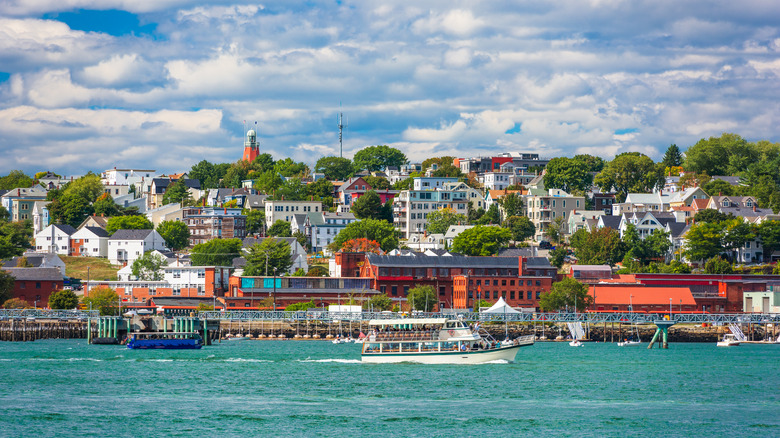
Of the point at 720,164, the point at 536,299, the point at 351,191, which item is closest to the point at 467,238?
the point at 536,299

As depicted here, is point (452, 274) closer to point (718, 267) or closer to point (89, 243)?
point (718, 267)

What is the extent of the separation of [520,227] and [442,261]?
3440cm

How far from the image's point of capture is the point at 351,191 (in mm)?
194250

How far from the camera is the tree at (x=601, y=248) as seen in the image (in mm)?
144250

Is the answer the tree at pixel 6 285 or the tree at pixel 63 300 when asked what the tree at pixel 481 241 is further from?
the tree at pixel 6 285

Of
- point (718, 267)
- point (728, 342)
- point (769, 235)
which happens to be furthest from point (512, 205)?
point (728, 342)

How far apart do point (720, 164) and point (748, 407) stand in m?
141

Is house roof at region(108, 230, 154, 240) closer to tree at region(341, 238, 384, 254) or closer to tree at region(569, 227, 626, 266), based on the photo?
tree at region(341, 238, 384, 254)

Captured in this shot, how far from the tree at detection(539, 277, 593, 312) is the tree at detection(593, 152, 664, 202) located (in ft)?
204

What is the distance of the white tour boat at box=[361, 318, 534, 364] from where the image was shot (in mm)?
76125

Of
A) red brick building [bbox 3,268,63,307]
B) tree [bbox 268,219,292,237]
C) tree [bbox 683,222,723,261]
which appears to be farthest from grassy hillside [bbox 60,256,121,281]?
tree [bbox 683,222,723,261]

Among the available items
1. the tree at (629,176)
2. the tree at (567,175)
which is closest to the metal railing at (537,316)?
the tree at (567,175)

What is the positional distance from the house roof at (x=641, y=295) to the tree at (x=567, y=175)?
57.1m

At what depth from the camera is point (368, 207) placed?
179 m
